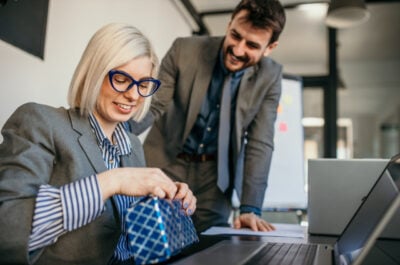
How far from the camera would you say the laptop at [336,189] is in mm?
1304

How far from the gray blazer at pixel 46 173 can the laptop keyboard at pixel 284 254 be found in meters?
0.36

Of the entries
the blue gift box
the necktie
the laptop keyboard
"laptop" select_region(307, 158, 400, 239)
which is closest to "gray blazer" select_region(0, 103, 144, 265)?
the blue gift box

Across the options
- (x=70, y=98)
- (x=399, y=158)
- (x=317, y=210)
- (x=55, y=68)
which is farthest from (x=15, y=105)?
(x=399, y=158)

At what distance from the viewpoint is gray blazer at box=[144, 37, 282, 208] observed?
173 cm

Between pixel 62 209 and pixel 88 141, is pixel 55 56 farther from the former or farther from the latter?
pixel 62 209

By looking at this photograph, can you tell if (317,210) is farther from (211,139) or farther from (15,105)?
(15,105)

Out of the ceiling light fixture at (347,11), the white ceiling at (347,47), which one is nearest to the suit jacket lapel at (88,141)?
the ceiling light fixture at (347,11)

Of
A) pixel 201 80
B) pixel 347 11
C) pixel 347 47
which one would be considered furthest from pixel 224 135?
pixel 347 47

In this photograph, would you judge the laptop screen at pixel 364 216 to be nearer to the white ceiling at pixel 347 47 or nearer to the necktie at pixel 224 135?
the necktie at pixel 224 135

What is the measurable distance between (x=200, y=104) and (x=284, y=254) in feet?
3.17

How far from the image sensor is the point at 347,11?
3051mm

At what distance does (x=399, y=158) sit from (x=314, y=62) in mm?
4701

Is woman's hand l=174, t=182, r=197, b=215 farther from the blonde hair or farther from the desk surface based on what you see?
the blonde hair

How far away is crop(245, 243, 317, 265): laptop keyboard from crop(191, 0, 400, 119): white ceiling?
→ 133 inches
